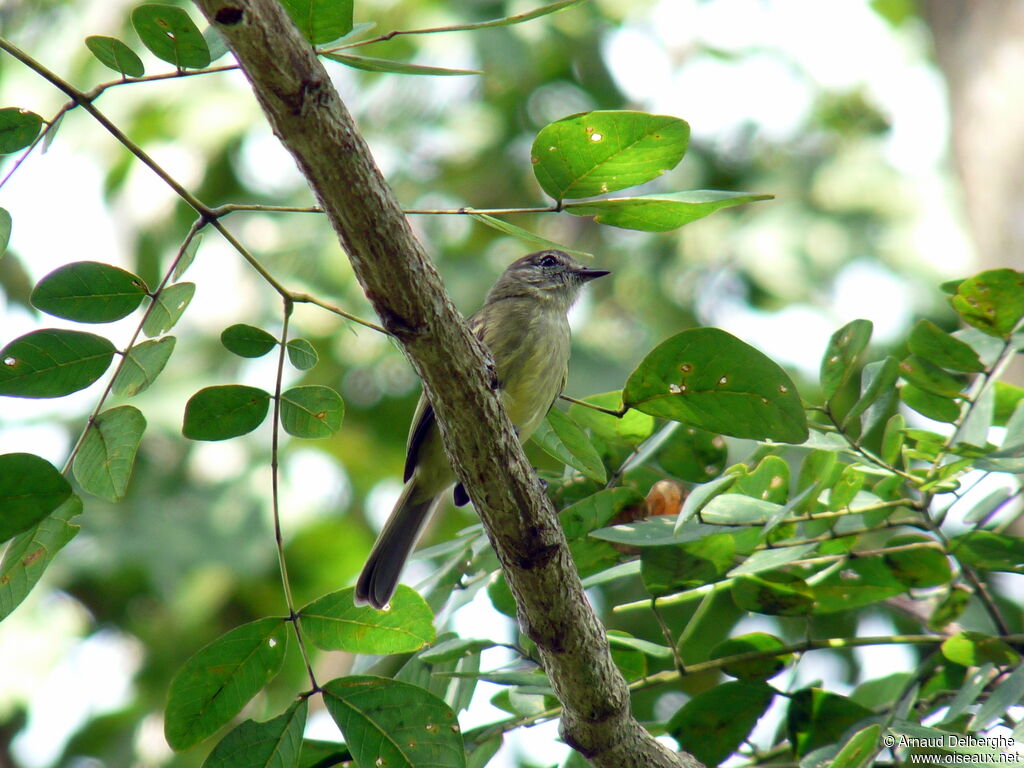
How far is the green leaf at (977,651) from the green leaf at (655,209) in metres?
1.09

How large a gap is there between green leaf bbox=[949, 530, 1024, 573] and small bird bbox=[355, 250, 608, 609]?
1373 millimetres

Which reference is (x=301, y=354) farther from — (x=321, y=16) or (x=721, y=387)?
(x=721, y=387)

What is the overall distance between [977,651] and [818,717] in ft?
1.30

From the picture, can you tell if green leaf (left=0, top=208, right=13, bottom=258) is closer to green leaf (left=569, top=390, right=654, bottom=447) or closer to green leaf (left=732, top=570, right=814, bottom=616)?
green leaf (left=569, top=390, right=654, bottom=447)

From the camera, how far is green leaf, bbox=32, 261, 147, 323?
1.93 metres

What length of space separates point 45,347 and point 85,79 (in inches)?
209

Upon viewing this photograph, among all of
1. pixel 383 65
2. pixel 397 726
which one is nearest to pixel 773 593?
pixel 397 726

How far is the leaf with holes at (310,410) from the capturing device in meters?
2.15

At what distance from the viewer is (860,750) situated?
6.46ft

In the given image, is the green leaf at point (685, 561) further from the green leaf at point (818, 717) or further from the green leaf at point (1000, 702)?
the green leaf at point (1000, 702)

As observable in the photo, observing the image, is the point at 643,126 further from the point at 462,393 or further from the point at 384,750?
the point at 384,750

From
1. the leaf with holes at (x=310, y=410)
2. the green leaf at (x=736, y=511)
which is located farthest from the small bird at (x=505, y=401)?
the leaf with holes at (x=310, y=410)

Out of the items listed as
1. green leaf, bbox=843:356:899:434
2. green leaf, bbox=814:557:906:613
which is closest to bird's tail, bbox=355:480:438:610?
green leaf, bbox=814:557:906:613

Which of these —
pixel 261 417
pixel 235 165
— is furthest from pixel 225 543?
pixel 261 417
